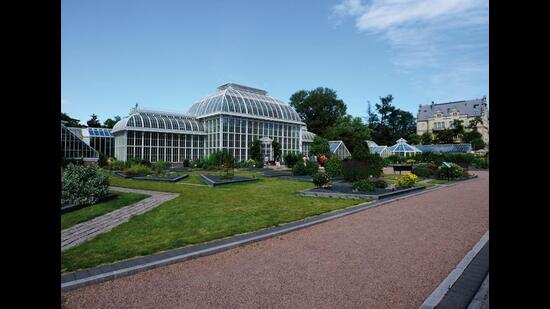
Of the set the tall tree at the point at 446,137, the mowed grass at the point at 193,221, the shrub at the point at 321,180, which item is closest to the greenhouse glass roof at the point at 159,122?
the mowed grass at the point at 193,221

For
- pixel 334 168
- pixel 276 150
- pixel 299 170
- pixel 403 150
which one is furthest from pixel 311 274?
pixel 403 150

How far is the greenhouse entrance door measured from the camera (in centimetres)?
4375

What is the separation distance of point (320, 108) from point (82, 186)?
69329 millimetres

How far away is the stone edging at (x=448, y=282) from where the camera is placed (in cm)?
470

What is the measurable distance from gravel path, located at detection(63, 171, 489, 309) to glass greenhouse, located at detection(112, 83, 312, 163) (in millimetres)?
A: 33608

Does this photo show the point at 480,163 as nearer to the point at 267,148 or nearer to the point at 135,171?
the point at 267,148

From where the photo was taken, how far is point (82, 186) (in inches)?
504

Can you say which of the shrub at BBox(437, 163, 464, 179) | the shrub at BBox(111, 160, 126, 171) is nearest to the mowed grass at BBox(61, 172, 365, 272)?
the shrub at BBox(437, 163, 464, 179)

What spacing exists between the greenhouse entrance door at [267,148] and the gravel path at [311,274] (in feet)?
113
